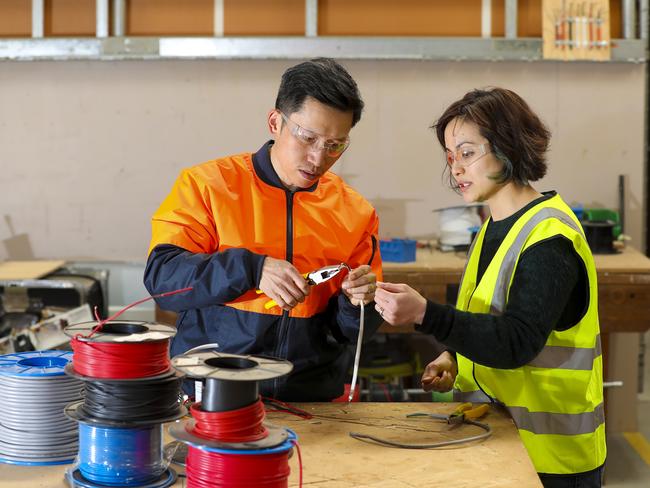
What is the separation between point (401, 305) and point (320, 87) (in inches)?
24.2

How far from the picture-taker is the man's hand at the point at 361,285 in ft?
6.96

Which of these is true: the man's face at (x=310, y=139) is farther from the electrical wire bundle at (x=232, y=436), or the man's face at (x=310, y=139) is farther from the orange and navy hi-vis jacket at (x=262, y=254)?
the electrical wire bundle at (x=232, y=436)

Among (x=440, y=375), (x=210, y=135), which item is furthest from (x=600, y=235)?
(x=440, y=375)

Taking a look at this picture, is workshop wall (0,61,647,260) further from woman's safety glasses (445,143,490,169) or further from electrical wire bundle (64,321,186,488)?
electrical wire bundle (64,321,186,488)

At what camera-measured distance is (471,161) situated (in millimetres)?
2232

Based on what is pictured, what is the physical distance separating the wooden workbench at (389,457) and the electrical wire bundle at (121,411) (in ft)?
0.27

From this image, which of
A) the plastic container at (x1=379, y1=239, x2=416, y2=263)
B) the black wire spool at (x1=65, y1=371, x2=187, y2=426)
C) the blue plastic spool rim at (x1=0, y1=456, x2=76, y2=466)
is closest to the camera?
the black wire spool at (x1=65, y1=371, x2=187, y2=426)

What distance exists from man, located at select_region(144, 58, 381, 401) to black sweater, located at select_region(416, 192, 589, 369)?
0.24 metres

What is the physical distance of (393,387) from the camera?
4.57 m

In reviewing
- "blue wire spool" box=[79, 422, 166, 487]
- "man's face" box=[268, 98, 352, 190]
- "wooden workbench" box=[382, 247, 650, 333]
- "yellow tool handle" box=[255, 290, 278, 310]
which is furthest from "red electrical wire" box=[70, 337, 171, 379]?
"wooden workbench" box=[382, 247, 650, 333]

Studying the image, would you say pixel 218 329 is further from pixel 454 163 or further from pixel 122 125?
pixel 122 125

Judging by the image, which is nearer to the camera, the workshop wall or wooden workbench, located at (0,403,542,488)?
wooden workbench, located at (0,403,542,488)

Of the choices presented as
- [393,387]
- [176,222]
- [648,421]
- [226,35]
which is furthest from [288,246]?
[648,421]

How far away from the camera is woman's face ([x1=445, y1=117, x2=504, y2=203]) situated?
2217mm
